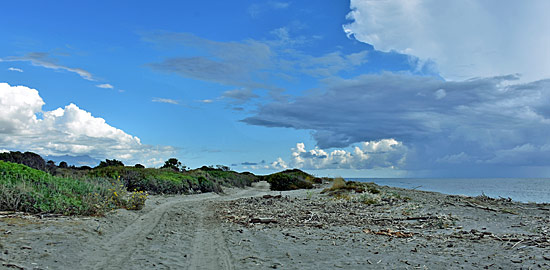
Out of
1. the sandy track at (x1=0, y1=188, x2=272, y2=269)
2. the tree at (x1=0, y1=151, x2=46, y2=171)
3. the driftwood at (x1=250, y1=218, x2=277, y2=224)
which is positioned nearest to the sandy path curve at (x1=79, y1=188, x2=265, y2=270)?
Answer: the sandy track at (x1=0, y1=188, x2=272, y2=269)

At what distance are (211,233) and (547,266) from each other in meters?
7.05

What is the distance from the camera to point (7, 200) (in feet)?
30.8

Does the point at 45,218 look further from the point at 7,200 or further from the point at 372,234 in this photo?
the point at 372,234

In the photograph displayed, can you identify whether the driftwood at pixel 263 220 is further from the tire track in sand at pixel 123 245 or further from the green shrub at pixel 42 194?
the green shrub at pixel 42 194

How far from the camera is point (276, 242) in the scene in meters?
8.27

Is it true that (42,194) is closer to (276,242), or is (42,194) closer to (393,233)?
(276,242)

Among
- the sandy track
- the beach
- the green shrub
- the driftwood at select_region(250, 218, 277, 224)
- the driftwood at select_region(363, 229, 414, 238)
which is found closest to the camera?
the sandy track

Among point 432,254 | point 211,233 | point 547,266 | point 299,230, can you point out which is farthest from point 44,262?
point 547,266

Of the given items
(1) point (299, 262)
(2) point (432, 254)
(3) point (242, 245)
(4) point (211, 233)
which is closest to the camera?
(1) point (299, 262)

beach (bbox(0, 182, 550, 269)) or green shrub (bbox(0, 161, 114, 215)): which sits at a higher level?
green shrub (bbox(0, 161, 114, 215))

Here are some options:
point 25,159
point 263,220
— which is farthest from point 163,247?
point 25,159

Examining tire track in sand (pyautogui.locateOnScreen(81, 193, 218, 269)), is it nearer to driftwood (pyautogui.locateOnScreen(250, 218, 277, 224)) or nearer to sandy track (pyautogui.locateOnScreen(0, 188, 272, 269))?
sandy track (pyautogui.locateOnScreen(0, 188, 272, 269))

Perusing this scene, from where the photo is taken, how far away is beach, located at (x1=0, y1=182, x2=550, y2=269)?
6414 mm

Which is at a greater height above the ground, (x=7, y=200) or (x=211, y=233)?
(x=7, y=200)
